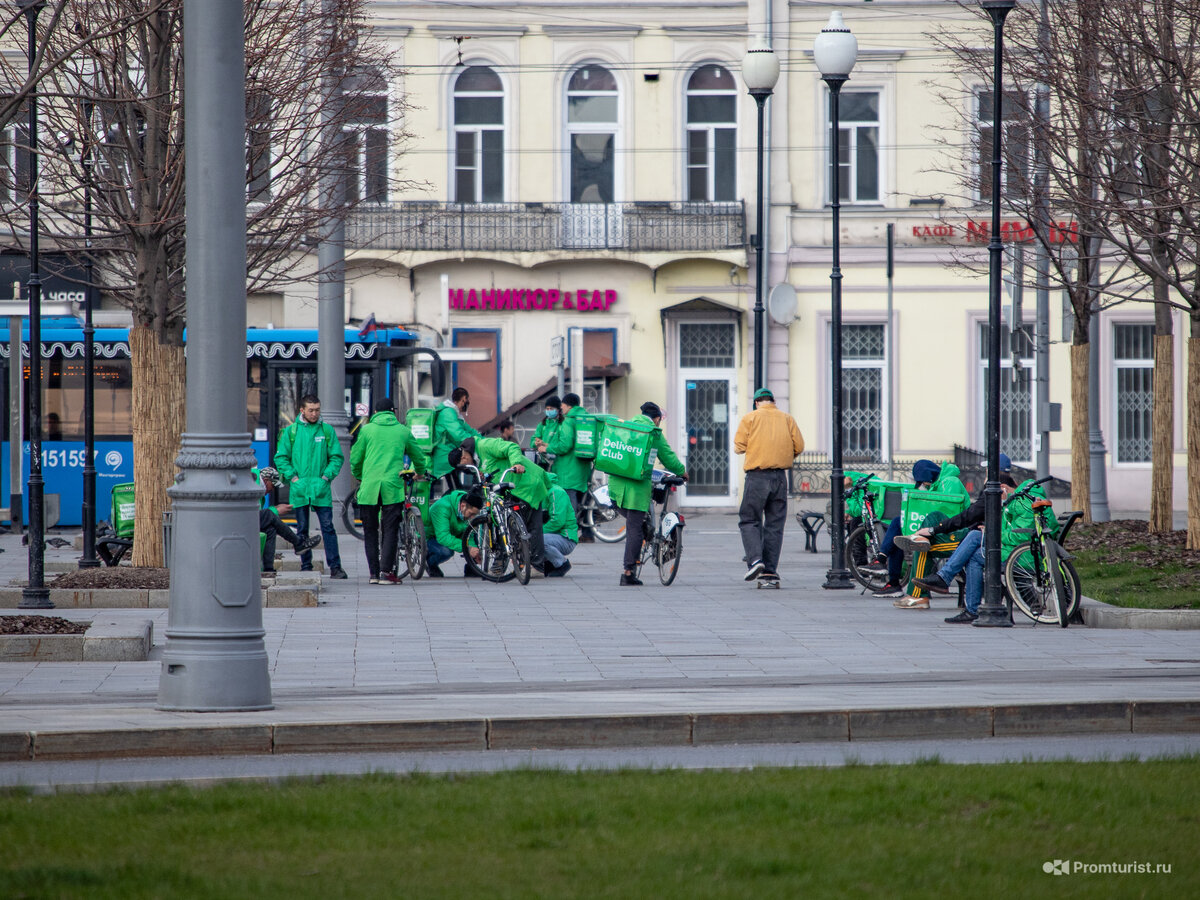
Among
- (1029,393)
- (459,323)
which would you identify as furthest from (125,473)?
(1029,393)

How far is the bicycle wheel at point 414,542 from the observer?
17.1 meters

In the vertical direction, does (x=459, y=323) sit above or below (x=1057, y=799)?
above

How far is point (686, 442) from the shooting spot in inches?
1281

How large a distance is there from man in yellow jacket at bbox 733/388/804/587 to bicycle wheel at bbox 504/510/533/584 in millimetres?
2097

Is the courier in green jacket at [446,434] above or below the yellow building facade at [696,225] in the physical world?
Result: below

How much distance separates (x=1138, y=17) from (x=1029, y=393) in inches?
654

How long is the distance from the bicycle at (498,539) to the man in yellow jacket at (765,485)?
7.07ft

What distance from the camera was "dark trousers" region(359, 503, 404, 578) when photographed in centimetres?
1673

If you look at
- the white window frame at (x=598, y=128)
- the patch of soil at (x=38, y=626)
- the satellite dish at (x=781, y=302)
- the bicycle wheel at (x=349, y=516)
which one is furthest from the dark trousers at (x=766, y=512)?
the white window frame at (x=598, y=128)

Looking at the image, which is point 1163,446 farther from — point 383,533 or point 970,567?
point 383,533

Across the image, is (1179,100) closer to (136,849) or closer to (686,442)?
(136,849)

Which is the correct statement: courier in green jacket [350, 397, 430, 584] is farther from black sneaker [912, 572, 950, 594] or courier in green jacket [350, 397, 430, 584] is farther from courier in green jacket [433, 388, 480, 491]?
black sneaker [912, 572, 950, 594]

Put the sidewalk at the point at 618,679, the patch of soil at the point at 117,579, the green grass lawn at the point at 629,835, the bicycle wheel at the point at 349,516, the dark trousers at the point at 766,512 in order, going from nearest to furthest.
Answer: the green grass lawn at the point at 629,835 < the sidewalk at the point at 618,679 < the patch of soil at the point at 117,579 < the dark trousers at the point at 766,512 < the bicycle wheel at the point at 349,516

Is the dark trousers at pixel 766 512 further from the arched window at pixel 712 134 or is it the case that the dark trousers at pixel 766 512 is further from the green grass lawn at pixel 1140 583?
the arched window at pixel 712 134
